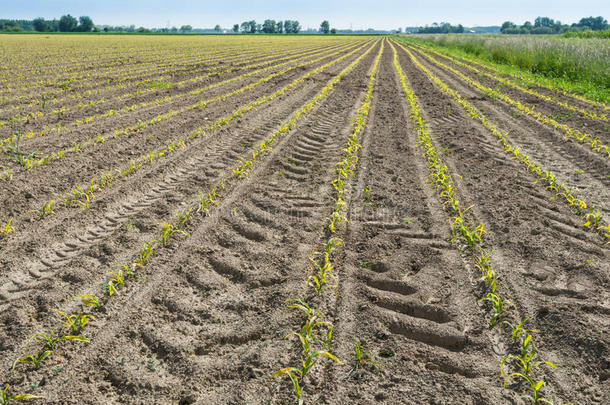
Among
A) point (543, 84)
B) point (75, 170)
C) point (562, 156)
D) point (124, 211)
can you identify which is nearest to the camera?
point (124, 211)

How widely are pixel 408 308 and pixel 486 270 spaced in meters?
0.97

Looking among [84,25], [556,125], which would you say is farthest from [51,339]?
[84,25]

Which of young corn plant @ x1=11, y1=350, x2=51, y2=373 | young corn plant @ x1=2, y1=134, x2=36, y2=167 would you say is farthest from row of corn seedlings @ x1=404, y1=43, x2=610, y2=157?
young corn plant @ x1=2, y1=134, x2=36, y2=167

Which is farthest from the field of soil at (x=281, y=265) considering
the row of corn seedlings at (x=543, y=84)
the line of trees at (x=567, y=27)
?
the line of trees at (x=567, y=27)

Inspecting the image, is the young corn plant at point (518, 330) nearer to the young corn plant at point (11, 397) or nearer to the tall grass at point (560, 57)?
the young corn plant at point (11, 397)

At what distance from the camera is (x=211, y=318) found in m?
3.03

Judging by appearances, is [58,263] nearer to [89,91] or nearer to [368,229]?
[368,229]

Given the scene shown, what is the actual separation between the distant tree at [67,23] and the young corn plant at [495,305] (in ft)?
404

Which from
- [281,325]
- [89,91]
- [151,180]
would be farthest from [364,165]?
[89,91]

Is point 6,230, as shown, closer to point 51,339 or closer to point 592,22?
point 51,339

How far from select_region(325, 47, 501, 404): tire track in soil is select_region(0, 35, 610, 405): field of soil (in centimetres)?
2

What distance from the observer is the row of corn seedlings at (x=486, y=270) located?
2508 millimetres

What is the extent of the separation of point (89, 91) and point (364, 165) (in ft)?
32.1

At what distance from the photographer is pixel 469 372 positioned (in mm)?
2551
